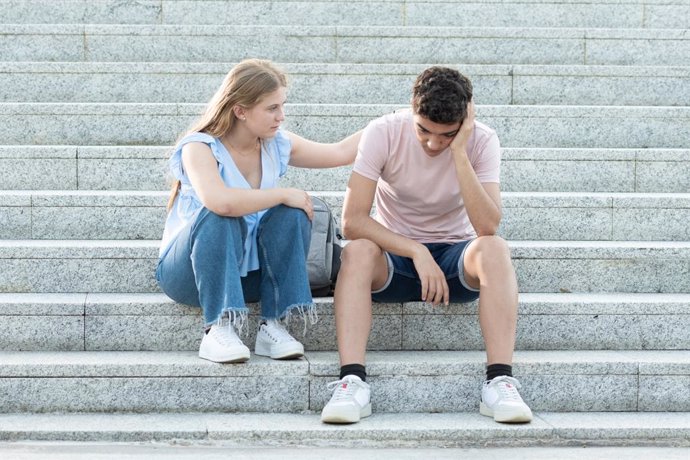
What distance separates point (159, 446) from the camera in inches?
158

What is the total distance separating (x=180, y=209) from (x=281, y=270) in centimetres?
52

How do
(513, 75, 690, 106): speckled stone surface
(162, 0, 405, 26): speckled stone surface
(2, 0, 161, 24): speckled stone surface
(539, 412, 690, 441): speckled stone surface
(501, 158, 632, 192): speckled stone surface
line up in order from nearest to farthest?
(539, 412, 690, 441): speckled stone surface < (501, 158, 632, 192): speckled stone surface < (513, 75, 690, 106): speckled stone surface < (2, 0, 161, 24): speckled stone surface < (162, 0, 405, 26): speckled stone surface

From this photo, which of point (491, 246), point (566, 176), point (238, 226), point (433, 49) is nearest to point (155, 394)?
point (238, 226)

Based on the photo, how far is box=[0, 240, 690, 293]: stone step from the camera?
4863mm

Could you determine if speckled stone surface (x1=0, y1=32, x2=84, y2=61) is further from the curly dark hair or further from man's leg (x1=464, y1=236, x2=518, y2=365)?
man's leg (x1=464, y1=236, x2=518, y2=365)

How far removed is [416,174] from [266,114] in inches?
25.6

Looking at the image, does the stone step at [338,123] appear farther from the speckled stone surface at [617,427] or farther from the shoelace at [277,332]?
the speckled stone surface at [617,427]

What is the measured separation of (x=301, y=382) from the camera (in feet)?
14.3

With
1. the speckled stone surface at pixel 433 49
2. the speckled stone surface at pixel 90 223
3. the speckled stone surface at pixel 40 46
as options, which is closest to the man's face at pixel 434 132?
the speckled stone surface at pixel 90 223

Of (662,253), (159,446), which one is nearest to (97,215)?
(159,446)

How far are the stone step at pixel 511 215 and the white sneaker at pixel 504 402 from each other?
1263mm

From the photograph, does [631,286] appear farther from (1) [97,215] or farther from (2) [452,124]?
(1) [97,215]

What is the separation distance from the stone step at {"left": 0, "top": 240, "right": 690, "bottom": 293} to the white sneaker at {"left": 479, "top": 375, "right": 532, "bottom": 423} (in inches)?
32.7

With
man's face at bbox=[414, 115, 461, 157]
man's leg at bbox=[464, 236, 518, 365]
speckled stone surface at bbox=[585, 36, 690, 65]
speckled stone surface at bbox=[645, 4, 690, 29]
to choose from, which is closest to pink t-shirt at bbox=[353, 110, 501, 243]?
man's face at bbox=[414, 115, 461, 157]
